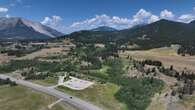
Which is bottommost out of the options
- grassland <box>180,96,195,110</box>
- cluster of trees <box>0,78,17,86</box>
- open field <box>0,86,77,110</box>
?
grassland <box>180,96,195,110</box>

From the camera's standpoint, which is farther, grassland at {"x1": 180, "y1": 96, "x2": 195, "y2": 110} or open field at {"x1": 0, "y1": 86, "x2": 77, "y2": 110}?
grassland at {"x1": 180, "y1": 96, "x2": 195, "y2": 110}

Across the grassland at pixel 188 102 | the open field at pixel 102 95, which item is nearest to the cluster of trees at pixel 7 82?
the open field at pixel 102 95

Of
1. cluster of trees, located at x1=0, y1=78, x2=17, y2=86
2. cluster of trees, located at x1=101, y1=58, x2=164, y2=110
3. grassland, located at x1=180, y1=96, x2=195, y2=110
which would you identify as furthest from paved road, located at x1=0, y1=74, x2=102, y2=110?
grassland, located at x1=180, y1=96, x2=195, y2=110

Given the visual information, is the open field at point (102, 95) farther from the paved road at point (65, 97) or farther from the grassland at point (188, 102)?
the grassland at point (188, 102)

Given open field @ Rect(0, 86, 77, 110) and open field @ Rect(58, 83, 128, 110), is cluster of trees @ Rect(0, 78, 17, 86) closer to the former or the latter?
open field @ Rect(0, 86, 77, 110)

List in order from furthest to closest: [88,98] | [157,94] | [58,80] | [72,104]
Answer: [58,80], [157,94], [88,98], [72,104]

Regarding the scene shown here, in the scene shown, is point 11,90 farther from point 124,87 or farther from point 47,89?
point 124,87

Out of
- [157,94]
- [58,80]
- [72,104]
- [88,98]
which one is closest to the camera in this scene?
[72,104]

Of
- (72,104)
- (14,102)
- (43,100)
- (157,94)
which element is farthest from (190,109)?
(14,102)
